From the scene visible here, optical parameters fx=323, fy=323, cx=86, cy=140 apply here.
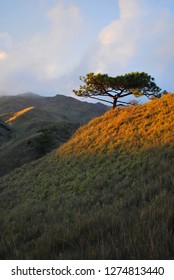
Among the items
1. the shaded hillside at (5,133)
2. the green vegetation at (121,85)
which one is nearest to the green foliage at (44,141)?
the green vegetation at (121,85)

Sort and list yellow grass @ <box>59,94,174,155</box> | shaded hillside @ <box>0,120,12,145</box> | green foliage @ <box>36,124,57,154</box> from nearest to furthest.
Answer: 1. yellow grass @ <box>59,94,174,155</box>
2. green foliage @ <box>36,124,57,154</box>
3. shaded hillside @ <box>0,120,12,145</box>

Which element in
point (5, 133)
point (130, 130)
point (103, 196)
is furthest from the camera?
point (5, 133)

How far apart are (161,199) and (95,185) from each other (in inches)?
248

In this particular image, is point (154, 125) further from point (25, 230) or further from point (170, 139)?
point (25, 230)

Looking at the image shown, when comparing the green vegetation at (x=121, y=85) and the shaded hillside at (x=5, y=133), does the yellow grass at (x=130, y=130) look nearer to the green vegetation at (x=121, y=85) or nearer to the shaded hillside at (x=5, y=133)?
the green vegetation at (x=121, y=85)

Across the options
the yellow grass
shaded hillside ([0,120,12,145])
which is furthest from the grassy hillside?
shaded hillside ([0,120,12,145])

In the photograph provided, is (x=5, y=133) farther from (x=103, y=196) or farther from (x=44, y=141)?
(x=103, y=196)

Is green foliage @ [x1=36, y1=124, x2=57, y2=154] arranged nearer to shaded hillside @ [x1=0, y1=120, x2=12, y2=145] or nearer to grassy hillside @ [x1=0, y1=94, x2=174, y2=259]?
grassy hillside @ [x1=0, y1=94, x2=174, y2=259]

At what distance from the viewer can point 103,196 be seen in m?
10.9

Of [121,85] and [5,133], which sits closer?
[121,85]

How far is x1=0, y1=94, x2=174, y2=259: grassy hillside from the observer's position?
17.1ft

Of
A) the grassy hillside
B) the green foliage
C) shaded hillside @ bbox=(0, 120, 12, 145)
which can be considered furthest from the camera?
shaded hillside @ bbox=(0, 120, 12, 145)

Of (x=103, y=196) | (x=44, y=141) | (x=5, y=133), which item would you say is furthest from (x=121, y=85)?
(x=5, y=133)
